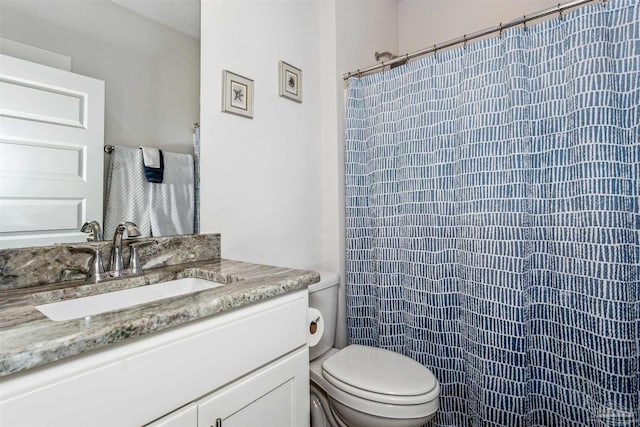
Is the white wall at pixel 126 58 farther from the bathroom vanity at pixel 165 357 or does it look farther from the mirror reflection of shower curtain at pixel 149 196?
the bathroom vanity at pixel 165 357

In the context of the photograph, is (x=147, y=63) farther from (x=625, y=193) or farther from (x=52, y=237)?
(x=625, y=193)

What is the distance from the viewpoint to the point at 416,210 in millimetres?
1558

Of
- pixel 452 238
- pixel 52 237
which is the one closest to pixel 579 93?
pixel 452 238

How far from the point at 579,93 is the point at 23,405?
168 cm

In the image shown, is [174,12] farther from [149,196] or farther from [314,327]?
[314,327]

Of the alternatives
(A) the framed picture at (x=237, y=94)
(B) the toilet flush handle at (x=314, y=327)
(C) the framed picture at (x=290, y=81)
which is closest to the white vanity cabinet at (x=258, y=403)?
(B) the toilet flush handle at (x=314, y=327)

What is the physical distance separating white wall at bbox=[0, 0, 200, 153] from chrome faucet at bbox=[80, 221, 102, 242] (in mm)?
266

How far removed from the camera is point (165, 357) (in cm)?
63

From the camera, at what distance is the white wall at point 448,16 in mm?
1964

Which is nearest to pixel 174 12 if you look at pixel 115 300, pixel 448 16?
pixel 115 300

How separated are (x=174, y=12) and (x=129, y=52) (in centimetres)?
26

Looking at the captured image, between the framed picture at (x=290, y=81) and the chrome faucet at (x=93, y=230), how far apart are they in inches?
39.4

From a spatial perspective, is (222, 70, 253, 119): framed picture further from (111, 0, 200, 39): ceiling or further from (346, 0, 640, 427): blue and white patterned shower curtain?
(346, 0, 640, 427): blue and white patterned shower curtain

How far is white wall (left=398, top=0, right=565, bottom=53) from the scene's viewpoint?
196 centimetres
